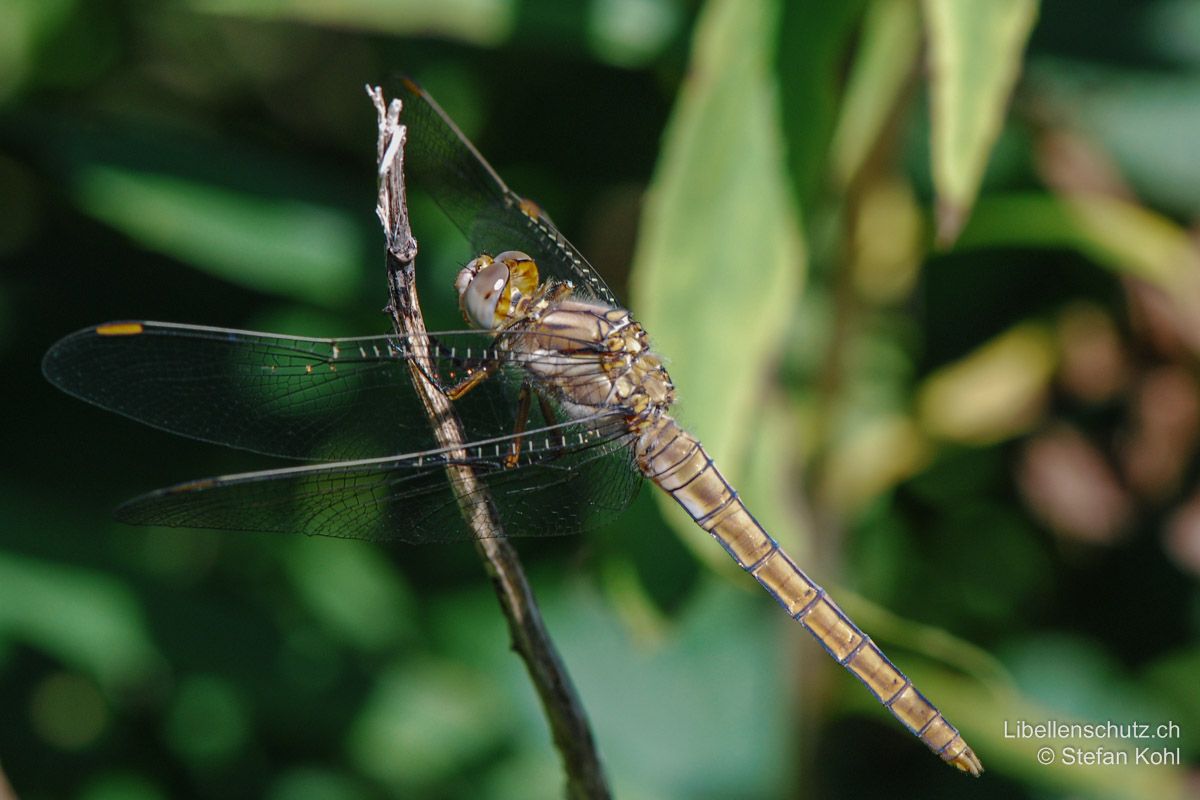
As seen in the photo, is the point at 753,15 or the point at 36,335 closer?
the point at 753,15

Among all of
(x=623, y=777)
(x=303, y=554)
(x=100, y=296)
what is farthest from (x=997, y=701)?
(x=100, y=296)

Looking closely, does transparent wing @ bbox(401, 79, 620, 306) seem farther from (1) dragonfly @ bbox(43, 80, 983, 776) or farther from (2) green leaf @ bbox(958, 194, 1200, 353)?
(2) green leaf @ bbox(958, 194, 1200, 353)

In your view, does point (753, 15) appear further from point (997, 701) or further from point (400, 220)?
point (997, 701)

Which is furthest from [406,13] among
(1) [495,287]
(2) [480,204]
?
(1) [495,287]

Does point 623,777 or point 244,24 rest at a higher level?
point 244,24

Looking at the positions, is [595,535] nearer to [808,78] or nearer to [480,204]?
[480,204]

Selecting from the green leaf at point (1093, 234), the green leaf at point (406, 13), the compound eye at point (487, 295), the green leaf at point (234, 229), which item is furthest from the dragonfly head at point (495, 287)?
the green leaf at point (1093, 234)

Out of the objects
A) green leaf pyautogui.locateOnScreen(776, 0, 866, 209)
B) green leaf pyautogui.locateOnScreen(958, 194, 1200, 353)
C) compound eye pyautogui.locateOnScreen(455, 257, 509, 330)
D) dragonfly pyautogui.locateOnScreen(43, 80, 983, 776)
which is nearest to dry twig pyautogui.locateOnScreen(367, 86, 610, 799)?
dragonfly pyautogui.locateOnScreen(43, 80, 983, 776)
